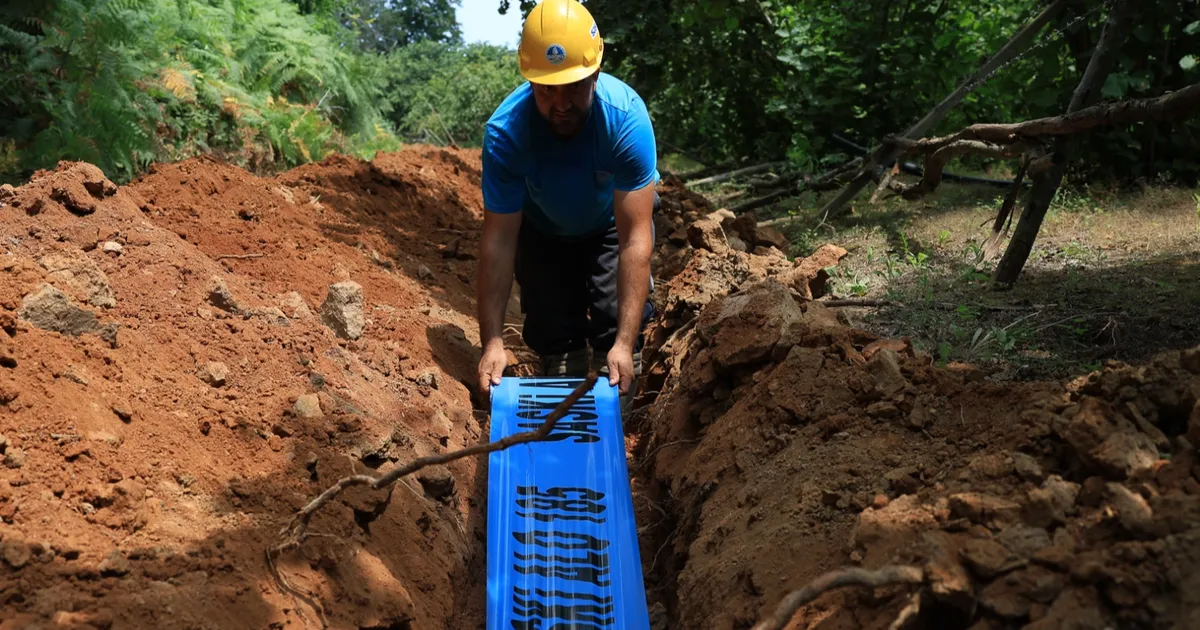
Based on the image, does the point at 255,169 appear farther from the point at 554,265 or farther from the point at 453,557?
the point at 453,557

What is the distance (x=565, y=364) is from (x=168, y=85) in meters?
4.76

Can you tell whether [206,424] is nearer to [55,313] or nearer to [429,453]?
[55,313]

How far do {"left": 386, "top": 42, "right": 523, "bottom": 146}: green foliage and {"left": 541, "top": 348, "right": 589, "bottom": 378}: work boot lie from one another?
11452 mm

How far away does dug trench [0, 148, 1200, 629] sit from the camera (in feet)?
7.17

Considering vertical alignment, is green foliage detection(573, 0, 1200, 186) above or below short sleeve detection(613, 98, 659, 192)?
above

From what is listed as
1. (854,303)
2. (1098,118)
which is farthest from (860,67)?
(854,303)

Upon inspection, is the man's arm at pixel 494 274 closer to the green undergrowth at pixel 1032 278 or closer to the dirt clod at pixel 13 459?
the dirt clod at pixel 13 459

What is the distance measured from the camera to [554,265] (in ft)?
16.0

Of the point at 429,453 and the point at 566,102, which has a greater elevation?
the point at 566,102

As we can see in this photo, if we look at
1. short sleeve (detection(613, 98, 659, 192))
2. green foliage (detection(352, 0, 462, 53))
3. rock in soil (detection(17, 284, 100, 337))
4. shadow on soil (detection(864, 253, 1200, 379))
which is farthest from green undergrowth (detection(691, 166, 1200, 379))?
green foliage (detection(352, 0, 462, 53))

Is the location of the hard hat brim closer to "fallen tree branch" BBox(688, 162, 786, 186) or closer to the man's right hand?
the man's right hand

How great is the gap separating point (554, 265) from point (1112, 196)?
465cm

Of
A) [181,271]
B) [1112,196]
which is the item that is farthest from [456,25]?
[181,271]

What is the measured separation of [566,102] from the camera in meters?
3.82
